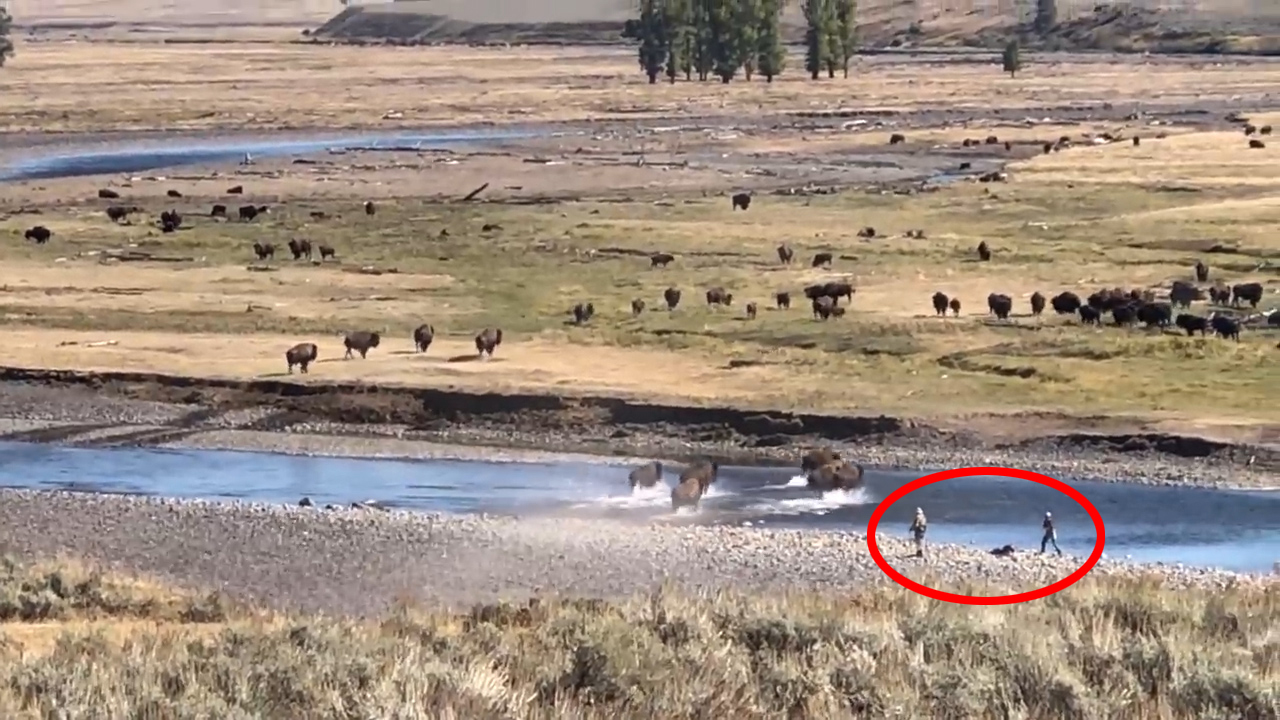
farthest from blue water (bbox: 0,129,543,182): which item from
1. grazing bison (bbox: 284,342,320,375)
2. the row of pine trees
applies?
grazing bison (bbox: 284,342,320,375)

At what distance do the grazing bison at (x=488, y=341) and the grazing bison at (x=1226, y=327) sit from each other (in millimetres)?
11086

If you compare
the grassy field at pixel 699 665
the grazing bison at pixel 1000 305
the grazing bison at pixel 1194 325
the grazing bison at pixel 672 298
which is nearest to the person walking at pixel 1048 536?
the grassy field at pixel 699 665

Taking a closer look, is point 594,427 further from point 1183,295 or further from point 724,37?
point 724,37

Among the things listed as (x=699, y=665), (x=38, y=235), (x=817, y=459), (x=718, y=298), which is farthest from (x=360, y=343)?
(x=699, y=665)

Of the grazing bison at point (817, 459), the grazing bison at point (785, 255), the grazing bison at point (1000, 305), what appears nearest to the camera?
the grazing bison at point (817, 459)

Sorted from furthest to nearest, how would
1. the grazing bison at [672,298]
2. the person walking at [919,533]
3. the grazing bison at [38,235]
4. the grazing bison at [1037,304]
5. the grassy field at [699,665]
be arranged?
the grazing bison at [38,235] → the grazing bison at [672,298] → the grazing bison at [1037,304] → the person walking at [919,533] → the grassy field at [699,665]

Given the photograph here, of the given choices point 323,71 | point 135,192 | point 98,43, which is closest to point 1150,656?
point 135,192

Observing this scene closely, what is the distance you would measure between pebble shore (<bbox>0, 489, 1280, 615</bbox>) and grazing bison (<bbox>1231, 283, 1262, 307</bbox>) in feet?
49.9

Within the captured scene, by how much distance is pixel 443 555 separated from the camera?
2092 centimetres

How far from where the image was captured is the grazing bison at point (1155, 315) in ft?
107

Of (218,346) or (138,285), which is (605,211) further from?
(218,346)

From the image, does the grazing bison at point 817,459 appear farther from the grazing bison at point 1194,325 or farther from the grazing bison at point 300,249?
the grazing bison at point 300,249

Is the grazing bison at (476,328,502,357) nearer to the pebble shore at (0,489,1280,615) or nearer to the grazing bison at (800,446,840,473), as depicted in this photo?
the grazing bison at (800,446,840,473)

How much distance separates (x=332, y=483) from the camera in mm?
25422
